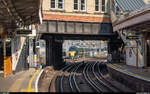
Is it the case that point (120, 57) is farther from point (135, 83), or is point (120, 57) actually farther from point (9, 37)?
point (9, 37)

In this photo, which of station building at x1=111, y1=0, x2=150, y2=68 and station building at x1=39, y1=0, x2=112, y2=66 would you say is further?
station building at x1=39, y1=0, x2=112, y2=66

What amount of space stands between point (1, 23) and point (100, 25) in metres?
12.5

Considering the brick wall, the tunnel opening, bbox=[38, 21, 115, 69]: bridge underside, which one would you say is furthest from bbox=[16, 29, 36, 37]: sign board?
the tunnel opening

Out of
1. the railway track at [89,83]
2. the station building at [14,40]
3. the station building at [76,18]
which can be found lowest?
the railway track at [89,83]

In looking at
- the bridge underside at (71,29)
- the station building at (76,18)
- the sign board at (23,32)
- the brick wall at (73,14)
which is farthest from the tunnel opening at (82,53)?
the sign board at (23,32)

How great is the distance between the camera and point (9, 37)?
12992mm

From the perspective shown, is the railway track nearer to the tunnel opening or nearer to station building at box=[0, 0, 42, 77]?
station building at box=[0, 0, 42, 77]

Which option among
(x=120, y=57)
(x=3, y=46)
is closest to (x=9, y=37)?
(x=3, y=46)

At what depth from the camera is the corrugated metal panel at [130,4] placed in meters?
19.4

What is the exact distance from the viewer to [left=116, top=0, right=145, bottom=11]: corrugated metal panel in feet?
63.8

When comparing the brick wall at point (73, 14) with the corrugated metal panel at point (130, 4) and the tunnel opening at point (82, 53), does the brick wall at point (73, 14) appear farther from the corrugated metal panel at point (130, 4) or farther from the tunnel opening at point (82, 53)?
the tunnel opening at point (82, 53)

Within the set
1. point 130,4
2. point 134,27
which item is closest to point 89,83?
point 134,27

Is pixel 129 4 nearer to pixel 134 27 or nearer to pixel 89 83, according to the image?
pixel 134 27

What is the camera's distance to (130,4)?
800 inches
